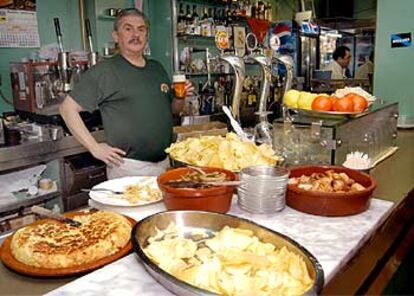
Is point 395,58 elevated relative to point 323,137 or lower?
elevated

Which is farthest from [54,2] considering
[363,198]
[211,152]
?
[363,198]

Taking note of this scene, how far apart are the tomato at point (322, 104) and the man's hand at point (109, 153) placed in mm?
1113

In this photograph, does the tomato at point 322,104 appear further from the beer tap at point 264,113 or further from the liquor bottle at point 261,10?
the liquor bottle at point 261,10

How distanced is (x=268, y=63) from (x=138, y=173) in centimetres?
101

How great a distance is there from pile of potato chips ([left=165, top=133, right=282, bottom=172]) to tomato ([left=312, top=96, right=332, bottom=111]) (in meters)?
0.49

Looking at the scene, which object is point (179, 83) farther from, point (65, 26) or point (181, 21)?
point (181, 21)

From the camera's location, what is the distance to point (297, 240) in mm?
1179

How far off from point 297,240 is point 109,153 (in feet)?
4.74

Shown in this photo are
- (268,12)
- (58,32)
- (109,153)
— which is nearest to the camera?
(109,153)

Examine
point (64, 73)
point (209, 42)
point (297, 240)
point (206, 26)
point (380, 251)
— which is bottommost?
point (380, 251)

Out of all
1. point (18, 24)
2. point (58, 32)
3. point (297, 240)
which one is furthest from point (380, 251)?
point (18, 24)

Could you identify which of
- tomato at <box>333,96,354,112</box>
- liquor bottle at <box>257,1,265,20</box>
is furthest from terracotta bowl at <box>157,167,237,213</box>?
liquor bottle at <box>257,1,265,20</box>

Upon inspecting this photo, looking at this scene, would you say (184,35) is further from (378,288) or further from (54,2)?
(378,288)

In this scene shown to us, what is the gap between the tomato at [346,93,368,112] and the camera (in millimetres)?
2057
